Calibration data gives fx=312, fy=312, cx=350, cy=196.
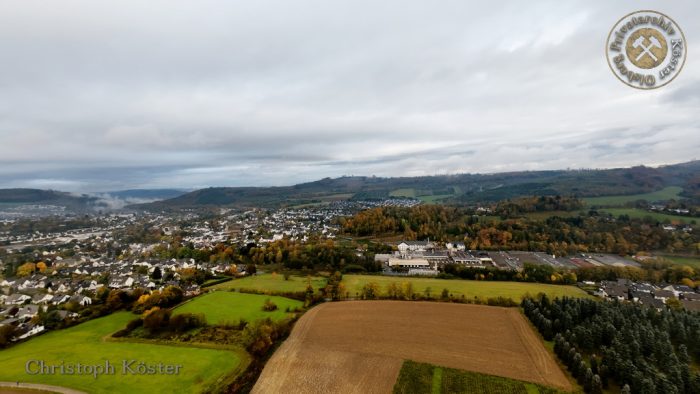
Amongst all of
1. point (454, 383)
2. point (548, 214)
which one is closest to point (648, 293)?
point (454, 383)

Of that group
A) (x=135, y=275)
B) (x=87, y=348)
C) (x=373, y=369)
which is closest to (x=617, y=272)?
(x=373, y=369)

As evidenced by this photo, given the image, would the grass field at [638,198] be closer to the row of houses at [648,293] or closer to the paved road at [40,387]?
the row of houses at [648,293]

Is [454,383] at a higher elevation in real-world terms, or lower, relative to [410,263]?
higher

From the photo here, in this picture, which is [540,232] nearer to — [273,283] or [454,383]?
[273,283]

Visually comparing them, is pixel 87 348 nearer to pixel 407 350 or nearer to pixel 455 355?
pixel 407 350

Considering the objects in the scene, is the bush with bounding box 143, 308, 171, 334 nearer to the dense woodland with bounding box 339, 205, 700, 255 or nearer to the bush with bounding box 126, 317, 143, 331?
the bush with bounding box 126, 317, 143, 331

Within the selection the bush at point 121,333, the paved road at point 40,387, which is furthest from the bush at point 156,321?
the paved road at point 40,387

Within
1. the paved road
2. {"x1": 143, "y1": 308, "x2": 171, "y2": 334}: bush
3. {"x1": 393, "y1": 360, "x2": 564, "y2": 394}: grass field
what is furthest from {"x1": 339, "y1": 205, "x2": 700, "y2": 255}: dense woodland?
the paved road
